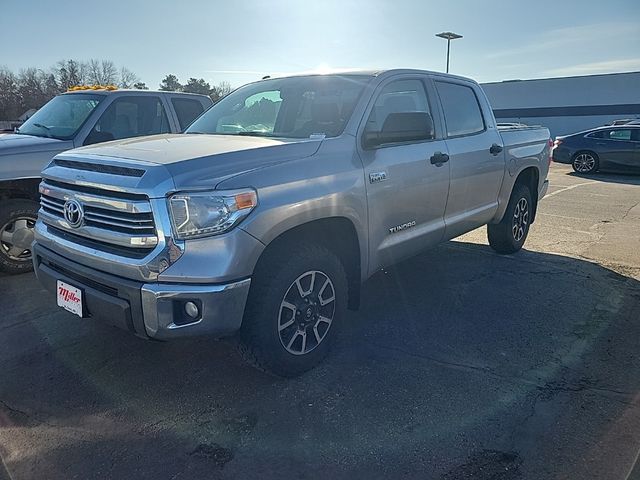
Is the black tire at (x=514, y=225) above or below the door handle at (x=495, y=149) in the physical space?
below

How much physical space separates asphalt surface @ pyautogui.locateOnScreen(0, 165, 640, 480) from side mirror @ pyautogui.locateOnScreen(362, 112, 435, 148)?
4.92 feet

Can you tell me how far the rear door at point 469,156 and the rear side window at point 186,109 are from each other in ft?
11.3

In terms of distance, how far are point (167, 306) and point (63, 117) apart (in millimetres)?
4435

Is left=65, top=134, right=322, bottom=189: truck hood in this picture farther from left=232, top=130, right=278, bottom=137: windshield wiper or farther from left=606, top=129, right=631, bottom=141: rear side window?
left=606, top=129, right=631, bottom=141: rear side window

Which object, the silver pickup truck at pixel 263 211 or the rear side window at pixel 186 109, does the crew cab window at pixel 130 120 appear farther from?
the silver pickup truck at pixel 263 211

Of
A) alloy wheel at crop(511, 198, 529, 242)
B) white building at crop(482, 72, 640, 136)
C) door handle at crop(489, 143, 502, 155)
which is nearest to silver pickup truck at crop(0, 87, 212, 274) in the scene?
door handle at crop(489, 143, 502, 155)

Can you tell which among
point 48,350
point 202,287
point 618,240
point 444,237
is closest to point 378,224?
point 444,237

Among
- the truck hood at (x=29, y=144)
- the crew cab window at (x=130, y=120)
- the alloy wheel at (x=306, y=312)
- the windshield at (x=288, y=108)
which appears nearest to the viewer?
the alloy wheel at (x=306, y=312)

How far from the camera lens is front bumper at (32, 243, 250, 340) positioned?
8.40 ft

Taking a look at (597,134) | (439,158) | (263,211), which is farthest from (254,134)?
(597,134)

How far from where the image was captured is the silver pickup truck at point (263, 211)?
2592mm

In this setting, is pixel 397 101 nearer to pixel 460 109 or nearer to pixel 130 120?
pixel 460 109

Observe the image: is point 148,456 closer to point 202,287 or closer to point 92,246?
point 202,287

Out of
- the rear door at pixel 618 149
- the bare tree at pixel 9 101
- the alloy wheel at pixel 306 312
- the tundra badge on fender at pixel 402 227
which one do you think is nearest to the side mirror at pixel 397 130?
the tundra badge on fender at pixel 402 227
